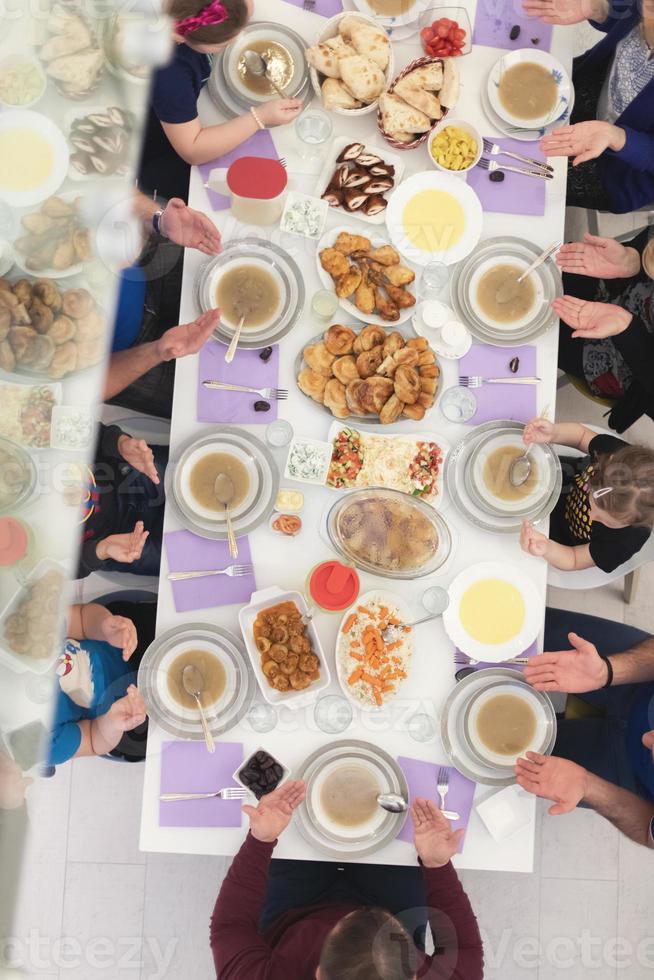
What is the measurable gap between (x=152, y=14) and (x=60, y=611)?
5.26 ft

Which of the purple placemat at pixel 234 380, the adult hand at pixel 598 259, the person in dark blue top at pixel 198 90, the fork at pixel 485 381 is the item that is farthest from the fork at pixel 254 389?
the adult hand at pixel 598 259

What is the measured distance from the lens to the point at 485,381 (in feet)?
6.59

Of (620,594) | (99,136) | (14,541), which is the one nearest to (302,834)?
(14,541)

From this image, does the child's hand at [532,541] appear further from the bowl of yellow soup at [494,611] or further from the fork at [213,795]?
the fork at [213,795]

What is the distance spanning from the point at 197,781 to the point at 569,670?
98cm

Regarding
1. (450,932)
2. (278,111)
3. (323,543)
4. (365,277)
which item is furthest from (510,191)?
(450,932)

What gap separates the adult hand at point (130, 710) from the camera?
6.16ft

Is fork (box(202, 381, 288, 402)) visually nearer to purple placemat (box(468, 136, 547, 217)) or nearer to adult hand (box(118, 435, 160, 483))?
adult hand (box(118, 435, 160, 483))

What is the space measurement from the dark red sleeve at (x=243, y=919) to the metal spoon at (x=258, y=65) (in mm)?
1928

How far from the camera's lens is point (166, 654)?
1.88m

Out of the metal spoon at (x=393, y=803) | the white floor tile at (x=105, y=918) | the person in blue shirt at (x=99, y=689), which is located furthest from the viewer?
the white floor tile at (x=105, y=918)

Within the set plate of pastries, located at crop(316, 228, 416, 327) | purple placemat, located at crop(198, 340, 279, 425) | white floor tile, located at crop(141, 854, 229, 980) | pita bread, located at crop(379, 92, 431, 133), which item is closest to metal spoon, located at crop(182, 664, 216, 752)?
purple placemat, located at crop(198, 340, 279, 425)

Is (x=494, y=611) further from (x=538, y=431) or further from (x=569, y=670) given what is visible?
(x=538, y=431)

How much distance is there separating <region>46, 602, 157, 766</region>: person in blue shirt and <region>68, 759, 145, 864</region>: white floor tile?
1.81ft
